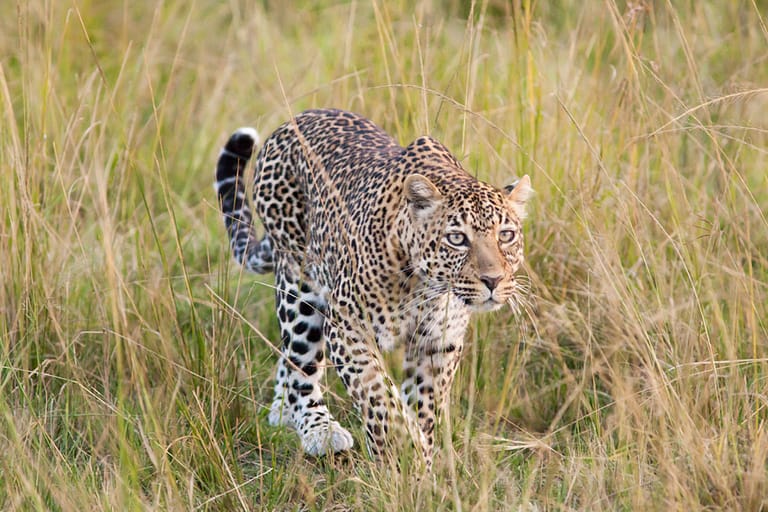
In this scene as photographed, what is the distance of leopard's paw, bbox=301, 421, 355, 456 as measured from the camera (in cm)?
488

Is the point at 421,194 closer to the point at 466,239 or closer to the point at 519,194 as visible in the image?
→ the point at 466,239

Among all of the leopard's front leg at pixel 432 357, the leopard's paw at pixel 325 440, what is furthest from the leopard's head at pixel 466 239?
the leopard's paw at pixel 325 440

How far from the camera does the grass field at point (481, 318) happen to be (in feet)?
13.1

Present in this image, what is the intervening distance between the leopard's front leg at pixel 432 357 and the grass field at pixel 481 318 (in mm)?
179

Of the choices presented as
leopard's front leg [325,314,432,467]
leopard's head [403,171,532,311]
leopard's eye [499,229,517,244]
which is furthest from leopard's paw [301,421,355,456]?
leopard's eye [499,229,517,244]

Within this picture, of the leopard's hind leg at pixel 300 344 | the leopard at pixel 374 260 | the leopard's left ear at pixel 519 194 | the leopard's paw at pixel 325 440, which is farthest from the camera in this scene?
the leopard's hind leg at pixel 300 344

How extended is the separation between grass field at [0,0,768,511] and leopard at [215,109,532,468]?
20 centimetres

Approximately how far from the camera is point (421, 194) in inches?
175

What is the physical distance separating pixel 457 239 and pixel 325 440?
1159mm

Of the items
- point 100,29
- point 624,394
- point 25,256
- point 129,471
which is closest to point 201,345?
point 129,471

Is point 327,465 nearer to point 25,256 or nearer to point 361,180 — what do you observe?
point 361,180

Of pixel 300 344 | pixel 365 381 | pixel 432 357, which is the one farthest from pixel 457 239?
pixel 300 344

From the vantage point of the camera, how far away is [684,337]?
4566 millimetres

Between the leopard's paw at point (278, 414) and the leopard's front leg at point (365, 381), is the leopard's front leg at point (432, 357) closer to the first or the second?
the leopard's front leg at point (365, 381)
